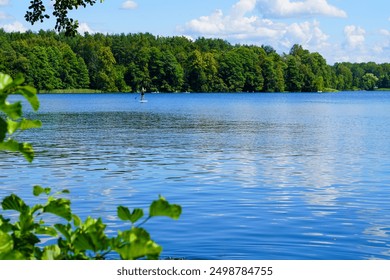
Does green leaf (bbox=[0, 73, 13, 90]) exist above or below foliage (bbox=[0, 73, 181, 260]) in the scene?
above

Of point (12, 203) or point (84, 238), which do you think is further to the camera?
point (12, 203)

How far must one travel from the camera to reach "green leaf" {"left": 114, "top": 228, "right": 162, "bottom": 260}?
8.78ft

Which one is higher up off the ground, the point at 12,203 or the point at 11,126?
the point at 11,126

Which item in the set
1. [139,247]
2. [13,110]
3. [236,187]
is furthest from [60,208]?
[236,187]

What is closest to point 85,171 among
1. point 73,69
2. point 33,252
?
point 33,252

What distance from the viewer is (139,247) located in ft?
8.78

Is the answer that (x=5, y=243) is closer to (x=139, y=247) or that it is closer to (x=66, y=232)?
(x=66, y=232)

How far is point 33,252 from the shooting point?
3.29 m

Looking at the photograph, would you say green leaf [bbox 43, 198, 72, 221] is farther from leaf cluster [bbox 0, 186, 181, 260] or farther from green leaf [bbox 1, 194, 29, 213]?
green leaf [bbox 1, 194, 29, 213]

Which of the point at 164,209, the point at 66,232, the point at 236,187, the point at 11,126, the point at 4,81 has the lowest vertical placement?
the point at 236,187

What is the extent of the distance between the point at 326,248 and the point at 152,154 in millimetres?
20061

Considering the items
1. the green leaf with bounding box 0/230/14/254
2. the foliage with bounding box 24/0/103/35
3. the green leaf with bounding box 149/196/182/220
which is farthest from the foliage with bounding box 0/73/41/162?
the foliage with bounding box 24/0/103/35

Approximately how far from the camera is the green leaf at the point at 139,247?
2676mm
